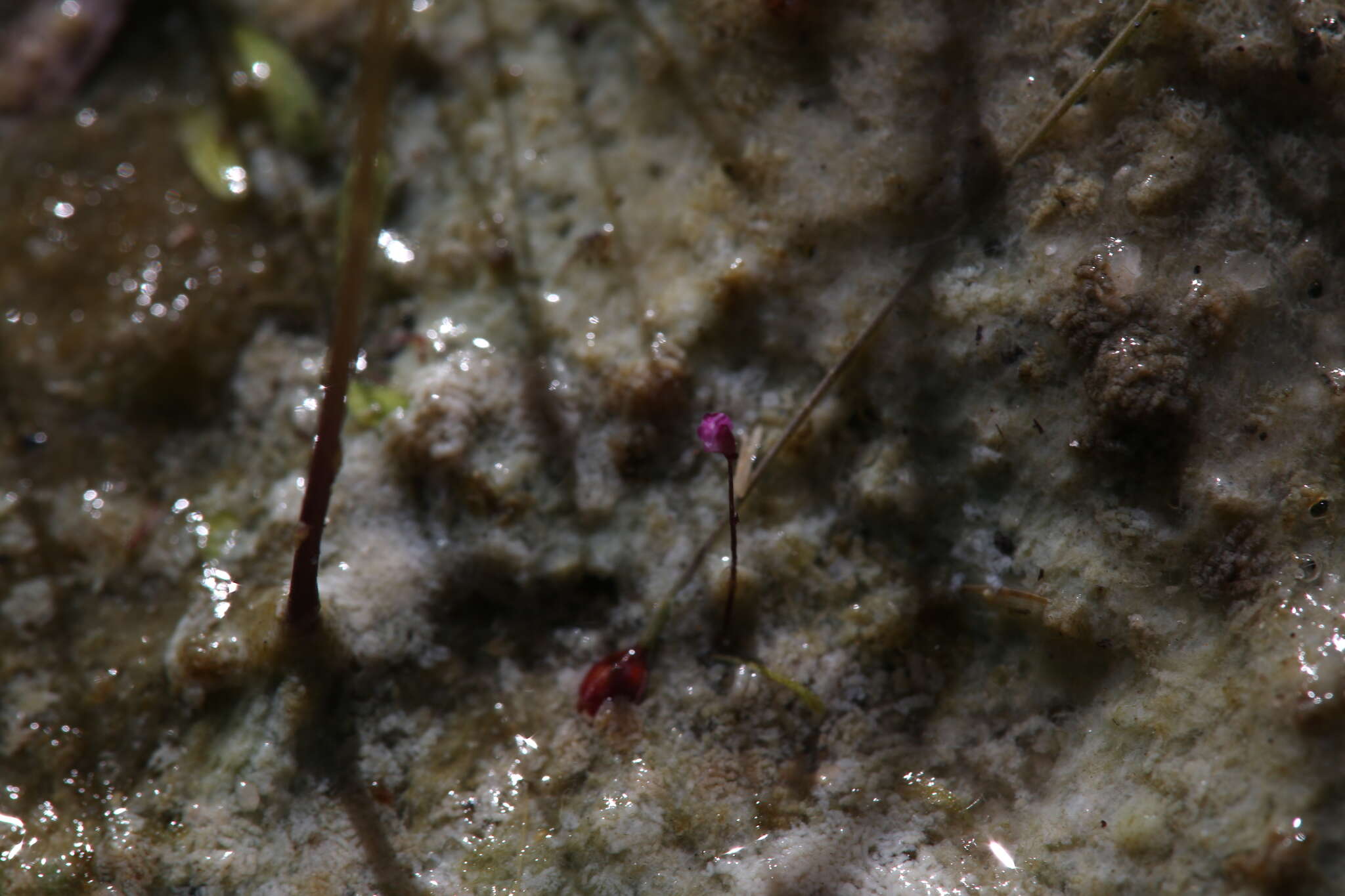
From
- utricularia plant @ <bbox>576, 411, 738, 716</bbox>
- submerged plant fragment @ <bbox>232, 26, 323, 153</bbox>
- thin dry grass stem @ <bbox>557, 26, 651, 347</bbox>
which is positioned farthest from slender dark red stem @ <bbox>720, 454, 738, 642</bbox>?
submerged plant fragment @ <bbox>232, 26, 323, 153</bbox>

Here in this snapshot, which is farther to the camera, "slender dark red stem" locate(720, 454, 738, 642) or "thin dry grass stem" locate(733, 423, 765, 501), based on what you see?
"thin dry grass stem" locate(733, 423, 765, 501)

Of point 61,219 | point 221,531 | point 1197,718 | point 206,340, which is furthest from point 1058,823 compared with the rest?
point 61,219

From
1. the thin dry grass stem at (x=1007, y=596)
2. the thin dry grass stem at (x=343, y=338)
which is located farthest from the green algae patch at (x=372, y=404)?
the thin dry grass stem at (x=1007, y=596)

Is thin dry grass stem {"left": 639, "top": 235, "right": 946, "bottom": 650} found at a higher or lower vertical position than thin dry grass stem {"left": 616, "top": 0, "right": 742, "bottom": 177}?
lower

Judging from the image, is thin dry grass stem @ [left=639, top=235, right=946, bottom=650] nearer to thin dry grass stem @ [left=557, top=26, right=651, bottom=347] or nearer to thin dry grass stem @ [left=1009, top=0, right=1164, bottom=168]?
thin dry grass stem @ [left=1009, top=0, right=1164, bottom=168]

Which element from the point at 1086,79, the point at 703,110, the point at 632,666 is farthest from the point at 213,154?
the point at 1086,79

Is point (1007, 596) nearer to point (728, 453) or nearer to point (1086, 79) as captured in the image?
point (728, 453)

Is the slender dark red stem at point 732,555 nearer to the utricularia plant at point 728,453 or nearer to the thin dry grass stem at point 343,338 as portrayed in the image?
the utricularia plant at point 728,453
